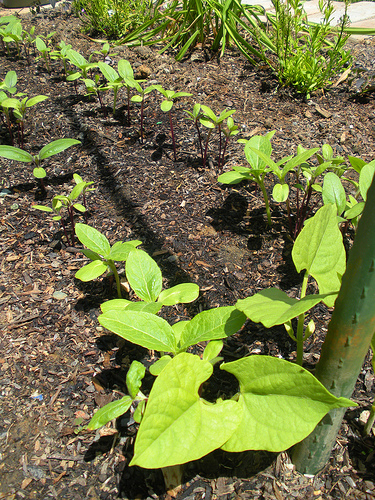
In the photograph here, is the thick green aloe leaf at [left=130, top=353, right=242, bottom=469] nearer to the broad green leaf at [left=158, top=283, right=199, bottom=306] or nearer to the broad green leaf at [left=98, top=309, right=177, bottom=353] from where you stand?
the broad green leaf at [left=98, top=309, right=177, bottom=353]

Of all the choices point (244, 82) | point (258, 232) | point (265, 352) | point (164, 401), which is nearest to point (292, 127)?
point (244, 82)

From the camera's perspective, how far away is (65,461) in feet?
3.95

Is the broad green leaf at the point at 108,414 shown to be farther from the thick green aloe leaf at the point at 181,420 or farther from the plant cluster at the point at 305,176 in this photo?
the plant cluster at the point at 305,176

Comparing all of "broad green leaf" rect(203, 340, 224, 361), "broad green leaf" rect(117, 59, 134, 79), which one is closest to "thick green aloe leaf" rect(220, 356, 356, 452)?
"broad green leaf" rect(203, 340, 224, 361)

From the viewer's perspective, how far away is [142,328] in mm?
1088

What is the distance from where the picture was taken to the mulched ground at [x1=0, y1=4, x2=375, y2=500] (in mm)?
1157

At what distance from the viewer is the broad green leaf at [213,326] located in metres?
1.07

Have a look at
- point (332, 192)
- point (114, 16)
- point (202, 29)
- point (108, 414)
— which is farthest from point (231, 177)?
point (114, 16)

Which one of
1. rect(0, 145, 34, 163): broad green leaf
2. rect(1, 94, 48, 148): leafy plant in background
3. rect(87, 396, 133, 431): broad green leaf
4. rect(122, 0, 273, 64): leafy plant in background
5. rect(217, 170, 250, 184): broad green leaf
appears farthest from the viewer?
rect(122, 0, 273, 64): leafy plant in background

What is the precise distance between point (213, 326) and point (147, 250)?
89 cm

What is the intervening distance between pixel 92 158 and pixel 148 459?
2094 mm

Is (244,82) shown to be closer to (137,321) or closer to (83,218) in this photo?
(83,218)

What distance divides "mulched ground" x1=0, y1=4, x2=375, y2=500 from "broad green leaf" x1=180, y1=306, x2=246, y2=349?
36 cm

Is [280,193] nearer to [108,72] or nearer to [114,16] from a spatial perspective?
[108,72]
